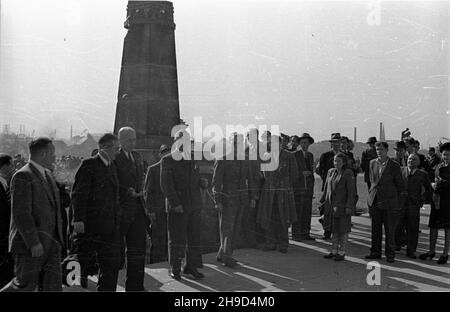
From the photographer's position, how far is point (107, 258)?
4.89 metres

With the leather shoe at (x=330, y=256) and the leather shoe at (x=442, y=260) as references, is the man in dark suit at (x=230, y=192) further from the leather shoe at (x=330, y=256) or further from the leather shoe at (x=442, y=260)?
the leather shoe at (x=442, y=260)

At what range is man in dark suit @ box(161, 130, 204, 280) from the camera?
20.4ft

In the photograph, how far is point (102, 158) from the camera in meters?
5.04

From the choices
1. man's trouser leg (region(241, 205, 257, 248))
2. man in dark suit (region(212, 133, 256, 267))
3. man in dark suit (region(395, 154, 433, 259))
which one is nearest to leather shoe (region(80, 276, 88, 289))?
man in dark suit (region(212, 133, 256, 267))

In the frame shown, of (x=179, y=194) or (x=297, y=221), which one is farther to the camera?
(x=297, y=221)

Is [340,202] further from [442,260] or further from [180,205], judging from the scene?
[180,205]

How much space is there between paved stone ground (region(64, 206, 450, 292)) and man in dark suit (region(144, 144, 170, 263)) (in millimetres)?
705

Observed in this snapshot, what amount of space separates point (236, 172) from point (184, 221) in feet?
4.45

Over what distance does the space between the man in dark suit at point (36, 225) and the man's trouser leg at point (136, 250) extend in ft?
3.66

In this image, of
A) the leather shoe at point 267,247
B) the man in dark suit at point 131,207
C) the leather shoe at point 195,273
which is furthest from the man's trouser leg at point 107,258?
the leather shoe at point 267,247

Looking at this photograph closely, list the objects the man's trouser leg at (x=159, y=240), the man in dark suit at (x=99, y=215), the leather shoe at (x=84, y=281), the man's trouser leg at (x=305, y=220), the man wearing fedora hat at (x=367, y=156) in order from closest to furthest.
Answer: the man in dark suit at (x=99, y=215)
the leather shoe at (x=84, y=281)
the man's trouser leg at (x=159, y=240)
the man's trouser leg at (x=305, y=220)
the man wearing fedora hat at (x=367, y=156)

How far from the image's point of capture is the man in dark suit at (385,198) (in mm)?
7625

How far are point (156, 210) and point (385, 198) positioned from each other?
3489 mm

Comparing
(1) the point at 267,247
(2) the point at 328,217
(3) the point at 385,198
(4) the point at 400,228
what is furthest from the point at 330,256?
(4) the point at 400,228
